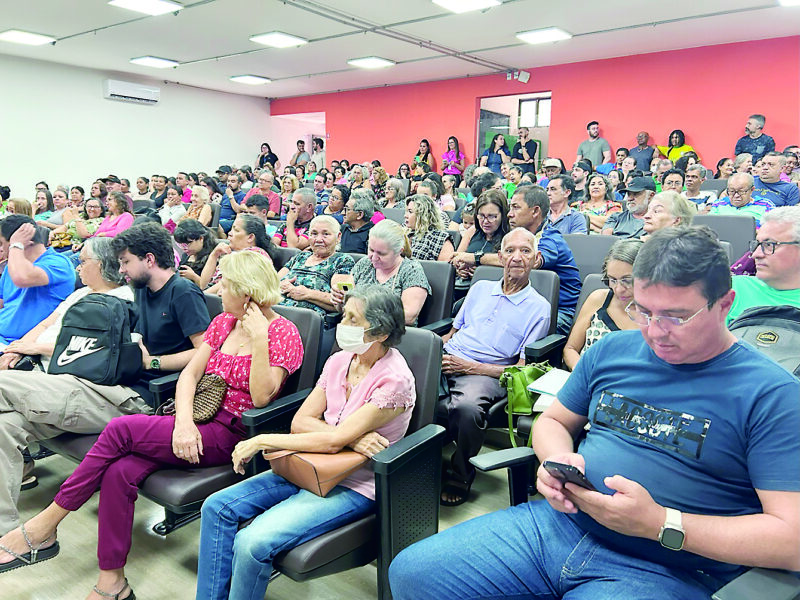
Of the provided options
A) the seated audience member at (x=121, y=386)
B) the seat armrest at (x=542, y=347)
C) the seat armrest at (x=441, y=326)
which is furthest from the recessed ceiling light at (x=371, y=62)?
the seat armrest at (x=542, y=347)

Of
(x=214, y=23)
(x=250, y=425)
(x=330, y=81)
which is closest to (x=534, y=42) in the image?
(x=214, y=23)

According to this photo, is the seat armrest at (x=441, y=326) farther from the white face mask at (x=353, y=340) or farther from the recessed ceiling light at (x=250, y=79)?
the recessed ceiling light at (x=250, y=79)

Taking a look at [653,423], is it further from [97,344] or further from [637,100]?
[637,100]

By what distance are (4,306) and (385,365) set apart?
94.8 inches

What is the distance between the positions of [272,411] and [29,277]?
1.76m

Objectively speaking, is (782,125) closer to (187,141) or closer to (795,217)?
(795,217)

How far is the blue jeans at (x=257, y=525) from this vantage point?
143 cm

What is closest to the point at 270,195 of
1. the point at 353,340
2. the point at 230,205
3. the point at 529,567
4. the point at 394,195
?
the point at 230,205

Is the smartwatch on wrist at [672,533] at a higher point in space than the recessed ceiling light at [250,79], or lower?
lower

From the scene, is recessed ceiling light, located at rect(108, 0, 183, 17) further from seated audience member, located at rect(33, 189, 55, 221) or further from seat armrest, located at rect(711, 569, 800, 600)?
seat armrest, located at rect(711, 569, 800, 600)

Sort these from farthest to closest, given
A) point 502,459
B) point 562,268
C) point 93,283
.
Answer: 1. point 562,268
2. point 93,283
3. point 502,459

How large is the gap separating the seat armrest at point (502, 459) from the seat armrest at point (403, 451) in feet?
0.65

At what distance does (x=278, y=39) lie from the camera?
327 inches

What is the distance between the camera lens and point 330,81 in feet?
38.6
